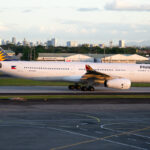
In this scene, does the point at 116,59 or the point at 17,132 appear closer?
the point at 17,132

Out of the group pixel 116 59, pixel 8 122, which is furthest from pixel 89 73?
pixel 116 59

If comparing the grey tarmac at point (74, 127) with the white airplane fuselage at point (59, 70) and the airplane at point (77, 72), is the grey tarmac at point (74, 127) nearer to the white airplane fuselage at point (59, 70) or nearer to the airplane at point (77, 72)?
the airplane at point (77, 72)

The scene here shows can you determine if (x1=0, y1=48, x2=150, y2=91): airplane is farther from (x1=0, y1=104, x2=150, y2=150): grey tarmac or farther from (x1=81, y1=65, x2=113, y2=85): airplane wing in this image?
(x1=0, y1=104, x2=150, y2=150): grey tarmac

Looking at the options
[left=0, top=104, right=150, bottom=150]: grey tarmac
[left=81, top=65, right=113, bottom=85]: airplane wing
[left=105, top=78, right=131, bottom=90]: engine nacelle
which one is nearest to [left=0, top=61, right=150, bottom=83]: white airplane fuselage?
[left=81, top=65, right=113, bottom=85]: airplane wing

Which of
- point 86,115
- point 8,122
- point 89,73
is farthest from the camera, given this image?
point 89,73

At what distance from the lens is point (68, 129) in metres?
16.8

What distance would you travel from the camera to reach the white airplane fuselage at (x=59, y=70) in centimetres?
3606

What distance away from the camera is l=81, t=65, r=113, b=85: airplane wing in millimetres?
35594

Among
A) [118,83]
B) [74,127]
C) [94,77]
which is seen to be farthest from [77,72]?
[74,127]

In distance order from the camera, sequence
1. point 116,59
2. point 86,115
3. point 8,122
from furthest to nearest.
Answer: point 116,59 < point 86,115 < point 8,122

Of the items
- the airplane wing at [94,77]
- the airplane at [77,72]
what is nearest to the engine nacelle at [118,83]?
the airplane at [77,72]

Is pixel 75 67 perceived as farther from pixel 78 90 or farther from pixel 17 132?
pixel 17 132

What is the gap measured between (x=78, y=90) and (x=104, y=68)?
3969 mm

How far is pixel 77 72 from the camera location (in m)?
36.9
